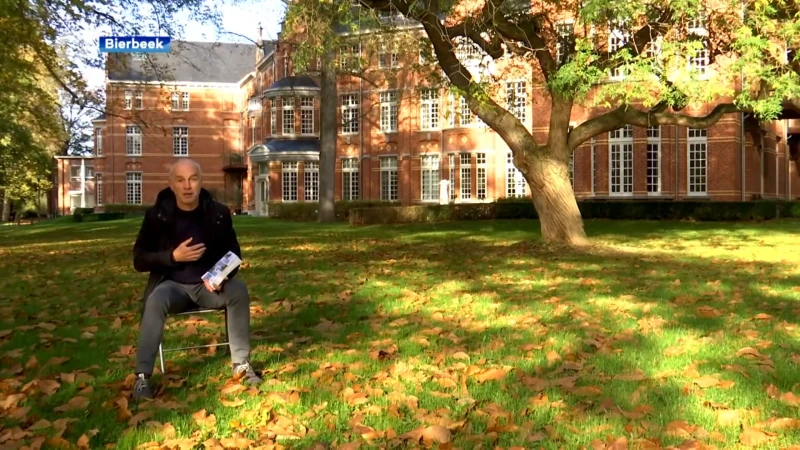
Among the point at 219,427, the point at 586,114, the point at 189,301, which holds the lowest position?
the point at 219,427

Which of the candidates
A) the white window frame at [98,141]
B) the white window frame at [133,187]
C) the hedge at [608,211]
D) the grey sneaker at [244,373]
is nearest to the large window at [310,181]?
the hedge at [608,211]

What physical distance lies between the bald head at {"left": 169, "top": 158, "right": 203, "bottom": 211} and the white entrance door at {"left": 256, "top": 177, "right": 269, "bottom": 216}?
40.9 metres

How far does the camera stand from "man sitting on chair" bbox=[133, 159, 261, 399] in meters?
4.67

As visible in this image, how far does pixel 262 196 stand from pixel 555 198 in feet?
108

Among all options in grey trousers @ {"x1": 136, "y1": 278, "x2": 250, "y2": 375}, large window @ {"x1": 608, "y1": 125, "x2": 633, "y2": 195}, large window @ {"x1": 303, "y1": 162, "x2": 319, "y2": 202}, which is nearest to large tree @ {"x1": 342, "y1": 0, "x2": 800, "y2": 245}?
grey trousers @ {"x1": 136, "y1": 278, "x2": 250, "y2": 375}

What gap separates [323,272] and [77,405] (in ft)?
24.8

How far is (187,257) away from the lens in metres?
4.58

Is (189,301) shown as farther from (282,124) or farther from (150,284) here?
(282,124)

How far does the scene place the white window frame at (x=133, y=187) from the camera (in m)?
58.3

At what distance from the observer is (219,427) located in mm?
3838

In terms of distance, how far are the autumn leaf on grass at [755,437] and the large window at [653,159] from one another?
99.2ft

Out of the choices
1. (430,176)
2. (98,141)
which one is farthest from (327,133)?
(98,141)

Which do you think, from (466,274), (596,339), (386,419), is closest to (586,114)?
(466,274)

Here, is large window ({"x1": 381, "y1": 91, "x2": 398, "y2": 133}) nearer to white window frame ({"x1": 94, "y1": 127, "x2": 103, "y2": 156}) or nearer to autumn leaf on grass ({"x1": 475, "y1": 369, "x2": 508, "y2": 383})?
white window frame ({"x1": 94, "y1": 127, "x2": 103, "y2": 156})
